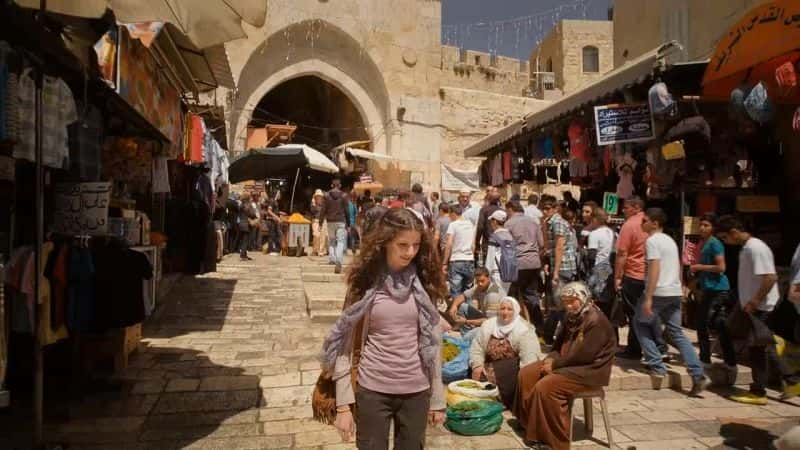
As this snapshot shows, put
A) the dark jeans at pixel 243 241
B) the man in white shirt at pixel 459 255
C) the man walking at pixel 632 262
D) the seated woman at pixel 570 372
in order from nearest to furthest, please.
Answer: the seated woman at pixel 570 372
the man walking at pixel 632 262
the man in white shirt at pixel 459 255
the dark jeans at pixel 243 241

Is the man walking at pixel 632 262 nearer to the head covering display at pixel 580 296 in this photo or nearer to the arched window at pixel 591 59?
the head covering display at pixel 580 296

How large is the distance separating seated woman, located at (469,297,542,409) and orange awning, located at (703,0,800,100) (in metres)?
2.83

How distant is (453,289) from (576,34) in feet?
80.9

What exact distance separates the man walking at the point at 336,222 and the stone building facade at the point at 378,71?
24.4 ft

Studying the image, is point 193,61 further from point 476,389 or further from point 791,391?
point 791,391

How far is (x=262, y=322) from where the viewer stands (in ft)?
22.0

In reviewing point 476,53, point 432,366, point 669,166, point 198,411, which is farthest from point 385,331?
point 476,53

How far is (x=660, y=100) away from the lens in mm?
5789

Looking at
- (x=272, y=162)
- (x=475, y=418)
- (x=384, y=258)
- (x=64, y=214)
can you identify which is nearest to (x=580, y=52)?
(x=272, y=162)

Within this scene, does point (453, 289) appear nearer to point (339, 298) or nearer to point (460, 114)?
point (339, 298)

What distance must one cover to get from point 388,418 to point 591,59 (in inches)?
1158

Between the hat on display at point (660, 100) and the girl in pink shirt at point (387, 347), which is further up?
the hat on display at point (660, 100)

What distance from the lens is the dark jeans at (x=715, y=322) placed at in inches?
197

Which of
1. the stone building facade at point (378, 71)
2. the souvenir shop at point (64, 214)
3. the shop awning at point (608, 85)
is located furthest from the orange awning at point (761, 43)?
the stone building facade at point (378, 71)
